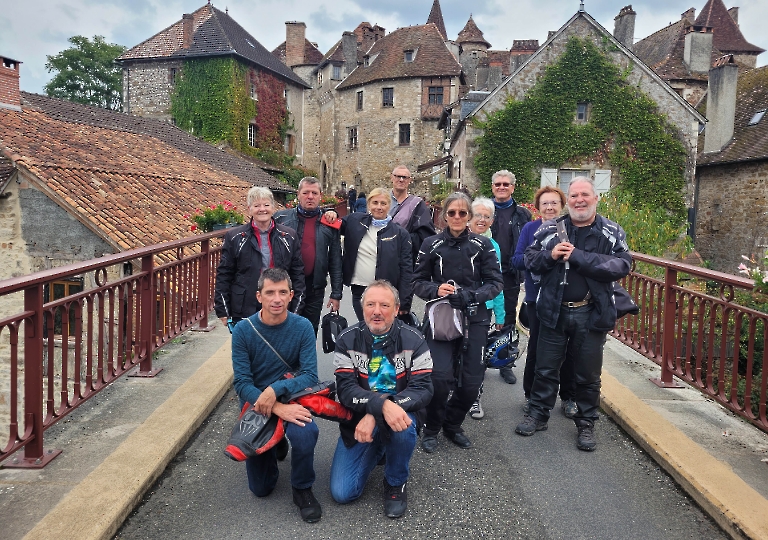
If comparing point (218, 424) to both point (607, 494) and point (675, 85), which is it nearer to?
point (607, 494)

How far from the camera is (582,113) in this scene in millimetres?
22500

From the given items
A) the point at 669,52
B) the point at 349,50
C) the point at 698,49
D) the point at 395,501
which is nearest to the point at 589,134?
the point at 698,49

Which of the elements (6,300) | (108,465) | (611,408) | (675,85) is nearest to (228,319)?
(108,465)

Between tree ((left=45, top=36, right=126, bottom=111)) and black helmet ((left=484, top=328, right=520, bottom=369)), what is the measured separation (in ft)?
170

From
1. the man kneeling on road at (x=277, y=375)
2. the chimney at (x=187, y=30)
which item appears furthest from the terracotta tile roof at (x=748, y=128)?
the chimney at (x=187, y=30)

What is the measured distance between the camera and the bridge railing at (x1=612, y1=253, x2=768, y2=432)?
149 inches

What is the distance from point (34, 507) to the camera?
113 inches

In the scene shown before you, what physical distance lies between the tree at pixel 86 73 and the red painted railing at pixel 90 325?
49281mm

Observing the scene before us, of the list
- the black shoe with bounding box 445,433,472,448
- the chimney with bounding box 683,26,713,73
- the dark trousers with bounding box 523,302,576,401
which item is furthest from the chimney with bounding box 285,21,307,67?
the black shoe with bounding box 445,433,472,448

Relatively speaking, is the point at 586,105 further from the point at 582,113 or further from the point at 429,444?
the point at 429,444

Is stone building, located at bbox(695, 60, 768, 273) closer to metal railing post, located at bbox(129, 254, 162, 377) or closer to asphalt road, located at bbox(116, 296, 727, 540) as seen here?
asphalt road, located at bbox(116, 296, 727, 540)

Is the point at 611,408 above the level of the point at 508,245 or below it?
below

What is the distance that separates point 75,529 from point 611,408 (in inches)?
149

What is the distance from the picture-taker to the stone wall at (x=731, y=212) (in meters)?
21.8
